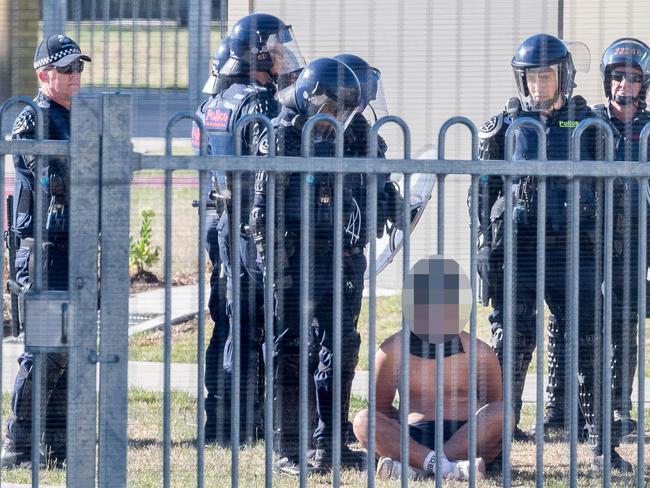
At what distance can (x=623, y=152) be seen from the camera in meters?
5.73

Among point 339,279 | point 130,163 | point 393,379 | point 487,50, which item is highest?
point 487,50

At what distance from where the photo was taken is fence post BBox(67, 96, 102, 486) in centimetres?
390

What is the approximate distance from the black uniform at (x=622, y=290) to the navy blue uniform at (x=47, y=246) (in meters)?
2.16

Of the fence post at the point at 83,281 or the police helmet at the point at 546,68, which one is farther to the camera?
the police helmet at the point at 546,68

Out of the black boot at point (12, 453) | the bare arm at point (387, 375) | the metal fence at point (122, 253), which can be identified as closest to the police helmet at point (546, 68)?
the bare arm at point (387, 375)

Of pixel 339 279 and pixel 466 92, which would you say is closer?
pixel 339 279

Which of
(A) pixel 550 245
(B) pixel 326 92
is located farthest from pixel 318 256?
(A) pixel 550 245

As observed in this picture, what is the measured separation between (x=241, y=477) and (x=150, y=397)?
2.47 feet

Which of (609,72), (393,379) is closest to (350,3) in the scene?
(609,72)

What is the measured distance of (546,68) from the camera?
233 inches

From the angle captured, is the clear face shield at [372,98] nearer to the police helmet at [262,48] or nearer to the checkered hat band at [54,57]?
the police helmet at [262,48]

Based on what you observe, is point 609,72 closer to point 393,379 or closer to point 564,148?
point 564,148

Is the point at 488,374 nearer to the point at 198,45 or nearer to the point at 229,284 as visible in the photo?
the point at 229,284

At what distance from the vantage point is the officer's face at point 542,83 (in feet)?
19.3
